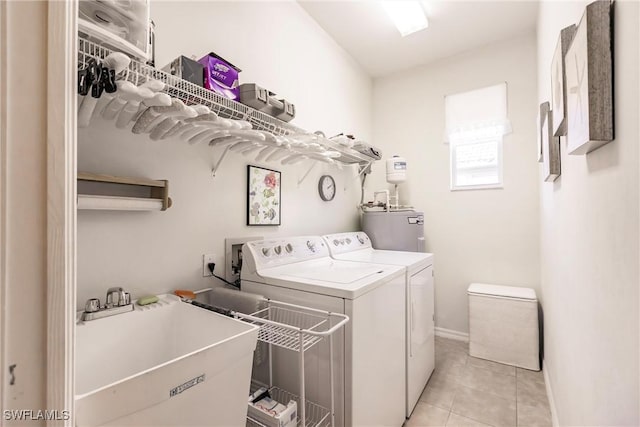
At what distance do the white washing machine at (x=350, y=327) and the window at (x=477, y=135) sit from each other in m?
1.88

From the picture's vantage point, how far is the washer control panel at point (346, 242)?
7.45 ft

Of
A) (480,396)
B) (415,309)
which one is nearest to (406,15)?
(415,309)

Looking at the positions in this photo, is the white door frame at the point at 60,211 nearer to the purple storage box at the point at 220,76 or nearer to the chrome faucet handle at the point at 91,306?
the chrome faucet handle at the point at 91,306

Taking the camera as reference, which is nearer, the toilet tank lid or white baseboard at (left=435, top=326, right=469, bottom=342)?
the toilet tank lid

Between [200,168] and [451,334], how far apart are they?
118 inches

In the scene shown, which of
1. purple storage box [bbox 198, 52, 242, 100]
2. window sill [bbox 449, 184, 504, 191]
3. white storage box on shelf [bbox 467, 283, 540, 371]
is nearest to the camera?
purple storage box [bbox 198, 52, 242, 100]

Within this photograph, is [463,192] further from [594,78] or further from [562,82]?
[594,78]

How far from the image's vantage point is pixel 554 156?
146 centimetres

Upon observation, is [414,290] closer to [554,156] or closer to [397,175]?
[554,156]

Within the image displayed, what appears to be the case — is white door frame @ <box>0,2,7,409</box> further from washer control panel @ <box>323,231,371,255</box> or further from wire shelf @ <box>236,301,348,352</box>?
washer control panel @ <box>323,231,371,255</box>

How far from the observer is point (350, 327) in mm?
1261

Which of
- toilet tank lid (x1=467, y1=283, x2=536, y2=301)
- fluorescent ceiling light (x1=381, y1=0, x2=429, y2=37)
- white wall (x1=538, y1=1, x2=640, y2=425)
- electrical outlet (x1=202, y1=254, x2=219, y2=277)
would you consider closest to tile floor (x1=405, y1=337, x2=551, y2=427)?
toilet tank lid (x1=467, y1=283, x2=536, y2=301)

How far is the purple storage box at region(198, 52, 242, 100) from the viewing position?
1.32 metres

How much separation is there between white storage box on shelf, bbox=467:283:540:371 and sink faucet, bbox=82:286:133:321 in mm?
2732
